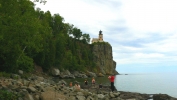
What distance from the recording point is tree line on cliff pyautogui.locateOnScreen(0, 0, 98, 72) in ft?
83.6

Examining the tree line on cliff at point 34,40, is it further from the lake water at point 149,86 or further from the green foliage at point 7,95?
the lake water at point 149,86

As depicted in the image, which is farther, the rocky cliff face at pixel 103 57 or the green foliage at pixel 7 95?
the rocky cliff face at pixel 103 57

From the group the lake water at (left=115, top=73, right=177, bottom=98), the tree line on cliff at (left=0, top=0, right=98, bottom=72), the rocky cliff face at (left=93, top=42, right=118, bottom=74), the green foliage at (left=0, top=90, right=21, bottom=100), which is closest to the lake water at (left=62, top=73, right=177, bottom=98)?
the lake water at (left=115, top=73, right=177, bottom=98)

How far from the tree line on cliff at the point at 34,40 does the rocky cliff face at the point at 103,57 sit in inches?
219

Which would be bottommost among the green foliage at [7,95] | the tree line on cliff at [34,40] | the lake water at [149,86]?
the lake water at [149,86]

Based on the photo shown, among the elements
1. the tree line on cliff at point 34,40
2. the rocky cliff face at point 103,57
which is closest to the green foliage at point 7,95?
the tree line on cliff at point 34,40

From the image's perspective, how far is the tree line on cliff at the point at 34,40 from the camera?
2547 cm

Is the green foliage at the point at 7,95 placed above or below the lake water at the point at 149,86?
above

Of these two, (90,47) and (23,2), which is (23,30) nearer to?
(23,2)

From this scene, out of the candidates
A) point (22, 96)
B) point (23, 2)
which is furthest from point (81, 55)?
point (22, 96)

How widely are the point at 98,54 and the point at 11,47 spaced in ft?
363

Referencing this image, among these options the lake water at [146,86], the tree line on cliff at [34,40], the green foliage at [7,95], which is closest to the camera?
the green foliage at [7,95]

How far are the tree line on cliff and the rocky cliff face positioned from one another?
219 inches

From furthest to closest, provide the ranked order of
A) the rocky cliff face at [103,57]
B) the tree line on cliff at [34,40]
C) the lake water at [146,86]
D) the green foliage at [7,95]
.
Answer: the rocky cliff face at [103,57]
the lake water at [146,86]
the tree line on cliff at [34,40]
the green foliage at [7,95]
